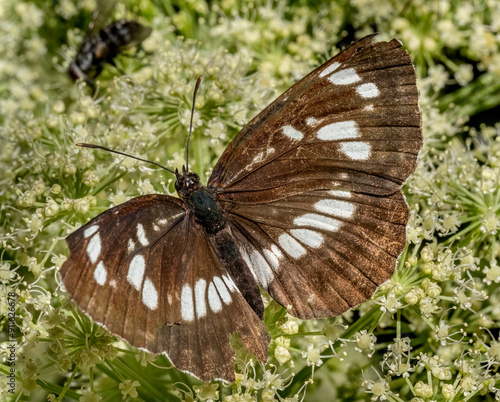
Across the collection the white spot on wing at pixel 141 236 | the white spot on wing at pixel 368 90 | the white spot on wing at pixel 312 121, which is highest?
the white spot on wing at pixel 312 121

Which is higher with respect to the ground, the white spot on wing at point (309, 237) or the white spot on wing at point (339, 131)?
the white spot on wing at point (339, 131)

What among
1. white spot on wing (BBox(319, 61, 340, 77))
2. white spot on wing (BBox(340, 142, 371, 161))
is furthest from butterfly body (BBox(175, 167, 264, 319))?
white spot on wing (BBox(319, 61, 340, 77))

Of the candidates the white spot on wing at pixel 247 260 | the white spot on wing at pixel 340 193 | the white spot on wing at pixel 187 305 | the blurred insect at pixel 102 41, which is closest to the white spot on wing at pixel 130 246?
the white spot on wing at pixel 187 305

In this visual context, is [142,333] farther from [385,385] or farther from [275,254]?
[385,385]

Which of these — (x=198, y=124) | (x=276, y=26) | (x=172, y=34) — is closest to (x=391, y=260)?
(x=198, y=124)

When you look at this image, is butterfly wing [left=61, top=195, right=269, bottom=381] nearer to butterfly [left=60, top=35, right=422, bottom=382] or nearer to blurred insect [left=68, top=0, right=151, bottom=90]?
butterfly [left=60, top=35, right=422, bottom=382]

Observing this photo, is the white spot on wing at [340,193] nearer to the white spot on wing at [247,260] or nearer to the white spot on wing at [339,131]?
the white spot on wing at [339,131]
